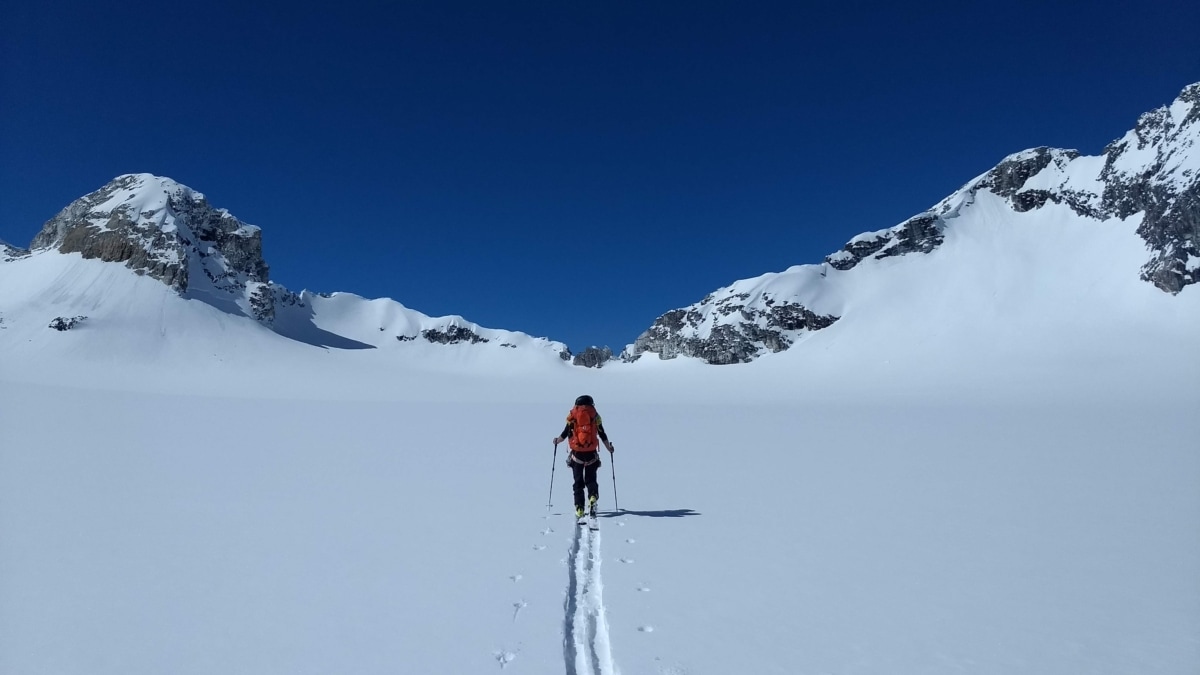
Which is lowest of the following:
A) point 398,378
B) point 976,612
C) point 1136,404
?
point 976,612

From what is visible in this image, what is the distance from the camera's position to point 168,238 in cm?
8506

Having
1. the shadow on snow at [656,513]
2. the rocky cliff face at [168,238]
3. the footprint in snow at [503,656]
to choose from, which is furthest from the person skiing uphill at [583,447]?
the rocky cliff face at [168,238]

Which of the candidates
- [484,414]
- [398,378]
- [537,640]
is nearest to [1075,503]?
[537,640]

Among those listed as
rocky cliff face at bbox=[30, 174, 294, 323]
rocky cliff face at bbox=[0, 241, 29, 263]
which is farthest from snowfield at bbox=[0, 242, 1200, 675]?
rocky cliff face at bbox=[0, 241, 29, 263]

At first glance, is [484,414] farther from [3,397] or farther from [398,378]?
[398,378]

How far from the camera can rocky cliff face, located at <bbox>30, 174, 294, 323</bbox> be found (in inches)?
3265

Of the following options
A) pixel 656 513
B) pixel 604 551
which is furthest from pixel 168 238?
pixel 604 551

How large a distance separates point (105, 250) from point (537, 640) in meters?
109

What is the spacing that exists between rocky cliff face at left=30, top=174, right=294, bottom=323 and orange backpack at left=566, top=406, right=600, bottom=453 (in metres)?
96.5

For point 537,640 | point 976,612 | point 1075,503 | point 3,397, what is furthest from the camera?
point 3,397

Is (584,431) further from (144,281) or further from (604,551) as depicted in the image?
(144,281)

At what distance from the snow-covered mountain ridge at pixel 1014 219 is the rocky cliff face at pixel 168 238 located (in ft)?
250

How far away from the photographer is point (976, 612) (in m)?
4.86

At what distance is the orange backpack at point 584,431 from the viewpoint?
335 inches
